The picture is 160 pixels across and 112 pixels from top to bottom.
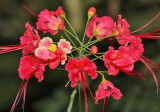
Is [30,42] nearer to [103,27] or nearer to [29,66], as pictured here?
[29,66]

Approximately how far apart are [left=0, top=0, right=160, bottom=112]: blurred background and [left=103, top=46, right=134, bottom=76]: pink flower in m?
1.04

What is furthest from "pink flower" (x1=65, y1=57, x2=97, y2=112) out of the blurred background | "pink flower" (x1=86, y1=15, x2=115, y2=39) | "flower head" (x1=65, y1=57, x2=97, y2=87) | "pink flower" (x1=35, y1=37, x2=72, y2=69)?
the blurred background

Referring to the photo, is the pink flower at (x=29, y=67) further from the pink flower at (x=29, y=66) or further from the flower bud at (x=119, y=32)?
the flower bud at (x=119, y=32)

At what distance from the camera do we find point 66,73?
4.17 meters

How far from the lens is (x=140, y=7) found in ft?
17.5

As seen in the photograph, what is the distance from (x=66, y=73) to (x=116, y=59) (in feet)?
7.83

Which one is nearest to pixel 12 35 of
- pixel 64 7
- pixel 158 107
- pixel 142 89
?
pixel 64 7

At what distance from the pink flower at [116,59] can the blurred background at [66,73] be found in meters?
1.04

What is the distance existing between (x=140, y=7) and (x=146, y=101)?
9.35 feet

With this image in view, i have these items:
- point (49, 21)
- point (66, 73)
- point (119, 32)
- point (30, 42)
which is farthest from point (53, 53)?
point (66, 73)

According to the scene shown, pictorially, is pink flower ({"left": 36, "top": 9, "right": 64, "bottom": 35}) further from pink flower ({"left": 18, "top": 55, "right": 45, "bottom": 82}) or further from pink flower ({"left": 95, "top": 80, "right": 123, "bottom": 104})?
pink flower ({"left": 95, "top": 80, "right": 123, "bottom": 104})

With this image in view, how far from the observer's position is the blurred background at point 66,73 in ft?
9.53

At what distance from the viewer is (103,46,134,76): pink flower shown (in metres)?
1.82

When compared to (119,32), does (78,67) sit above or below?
below
